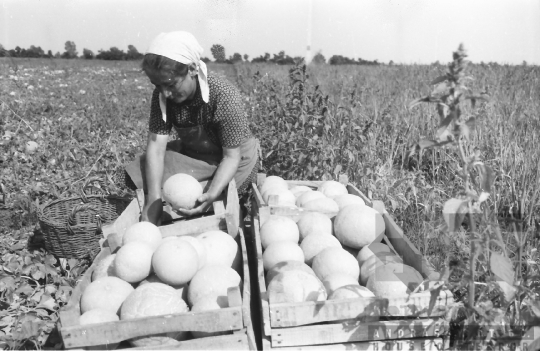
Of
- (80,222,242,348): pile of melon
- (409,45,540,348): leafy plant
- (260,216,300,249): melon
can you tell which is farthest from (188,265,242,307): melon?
(409,45,540,348): leafy plant

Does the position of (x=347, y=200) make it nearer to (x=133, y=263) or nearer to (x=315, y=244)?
(x=315, y=244)

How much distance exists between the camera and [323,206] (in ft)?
10.6

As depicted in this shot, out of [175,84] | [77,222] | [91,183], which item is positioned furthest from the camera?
[91,183]

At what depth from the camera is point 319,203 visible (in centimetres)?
324

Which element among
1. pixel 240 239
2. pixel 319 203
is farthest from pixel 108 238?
pixel 319 203

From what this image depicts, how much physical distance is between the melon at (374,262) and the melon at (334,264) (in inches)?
1.5

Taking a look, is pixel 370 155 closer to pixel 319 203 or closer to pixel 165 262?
pixel 319 203

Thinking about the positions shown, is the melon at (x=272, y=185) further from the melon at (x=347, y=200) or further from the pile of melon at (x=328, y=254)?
the melon at (x=347, y=200)

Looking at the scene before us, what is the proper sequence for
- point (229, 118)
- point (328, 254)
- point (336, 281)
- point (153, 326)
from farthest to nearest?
point (229, 118)
point (328, 254)
point (336, 281)
point (153, 326)

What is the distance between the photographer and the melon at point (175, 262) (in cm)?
242

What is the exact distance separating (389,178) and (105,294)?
9.74 ft

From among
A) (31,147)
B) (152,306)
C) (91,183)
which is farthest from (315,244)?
(31,147)

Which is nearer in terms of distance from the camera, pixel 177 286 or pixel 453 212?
pixel 453 212

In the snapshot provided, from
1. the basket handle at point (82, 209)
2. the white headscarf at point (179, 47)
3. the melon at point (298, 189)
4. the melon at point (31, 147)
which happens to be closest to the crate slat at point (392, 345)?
the melon at point (298, 189)
